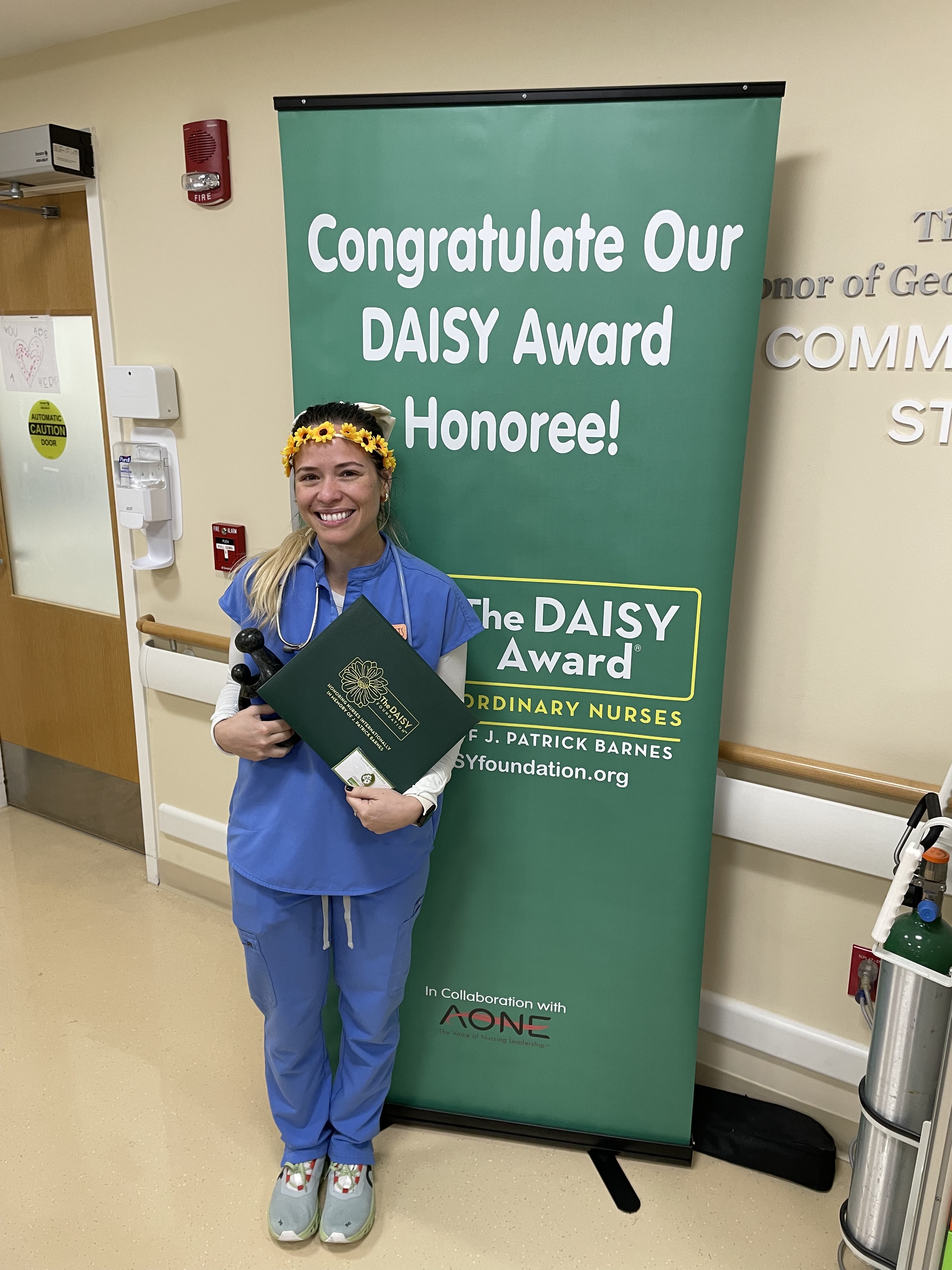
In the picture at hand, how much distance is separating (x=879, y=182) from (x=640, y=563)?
85 cm

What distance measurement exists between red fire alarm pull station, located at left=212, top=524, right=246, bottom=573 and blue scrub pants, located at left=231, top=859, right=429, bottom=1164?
117 centimetres

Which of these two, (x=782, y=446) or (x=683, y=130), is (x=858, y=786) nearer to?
(x=782, y=446)

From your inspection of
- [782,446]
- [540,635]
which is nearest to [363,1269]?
[540,635]

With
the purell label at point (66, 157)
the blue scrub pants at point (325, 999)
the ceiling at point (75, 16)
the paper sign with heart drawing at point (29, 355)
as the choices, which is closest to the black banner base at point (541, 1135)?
the blue scrub pants at point (325, 999)

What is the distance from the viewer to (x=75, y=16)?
2375mm

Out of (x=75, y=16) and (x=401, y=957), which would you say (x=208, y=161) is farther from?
(x=401, y=957)

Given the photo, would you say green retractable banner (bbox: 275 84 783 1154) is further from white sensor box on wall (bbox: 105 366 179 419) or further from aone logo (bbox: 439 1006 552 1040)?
white sensor box on wall (bbox: 105 366 179 419)

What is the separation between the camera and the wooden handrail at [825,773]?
1.82 m

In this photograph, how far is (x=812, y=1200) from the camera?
1970mm

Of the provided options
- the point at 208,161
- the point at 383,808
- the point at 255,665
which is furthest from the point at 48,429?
the point at 383,808

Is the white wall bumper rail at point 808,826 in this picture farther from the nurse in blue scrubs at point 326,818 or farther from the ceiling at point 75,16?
the ceiling at point 75,16

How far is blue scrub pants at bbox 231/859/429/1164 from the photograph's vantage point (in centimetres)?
177

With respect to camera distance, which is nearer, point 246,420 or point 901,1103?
point 901,1103

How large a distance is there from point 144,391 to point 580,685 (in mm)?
1670
